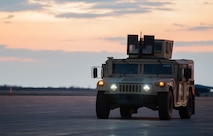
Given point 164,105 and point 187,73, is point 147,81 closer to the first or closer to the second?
point 164,105

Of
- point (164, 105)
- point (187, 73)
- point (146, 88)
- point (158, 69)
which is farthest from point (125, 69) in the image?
point (164, 105)

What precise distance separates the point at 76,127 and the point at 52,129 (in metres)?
1.40

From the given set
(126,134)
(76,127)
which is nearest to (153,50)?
(76,127)

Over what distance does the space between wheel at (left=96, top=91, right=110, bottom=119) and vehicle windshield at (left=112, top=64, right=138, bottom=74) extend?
1.85 meters

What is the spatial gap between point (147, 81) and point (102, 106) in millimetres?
2041

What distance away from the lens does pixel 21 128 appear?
2359cm

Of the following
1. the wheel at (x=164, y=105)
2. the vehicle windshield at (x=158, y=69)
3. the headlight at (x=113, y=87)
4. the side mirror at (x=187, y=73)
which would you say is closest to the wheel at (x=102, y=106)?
the headlight at (x=113, y=87)

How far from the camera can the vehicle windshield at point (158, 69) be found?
3319 cm

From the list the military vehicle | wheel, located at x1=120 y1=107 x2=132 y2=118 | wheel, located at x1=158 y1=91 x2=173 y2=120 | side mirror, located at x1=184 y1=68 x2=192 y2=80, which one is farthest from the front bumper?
wheel, located at x1=120 y1=107 x2=132 y2=118

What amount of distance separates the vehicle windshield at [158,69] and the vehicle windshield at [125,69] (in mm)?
427

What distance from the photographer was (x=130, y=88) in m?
31.5

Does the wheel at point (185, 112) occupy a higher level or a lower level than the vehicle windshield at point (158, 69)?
lower

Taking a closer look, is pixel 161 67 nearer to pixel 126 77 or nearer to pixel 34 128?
pixel 126 77

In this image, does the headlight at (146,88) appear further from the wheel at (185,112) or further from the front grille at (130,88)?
the wheel at (185,112)
